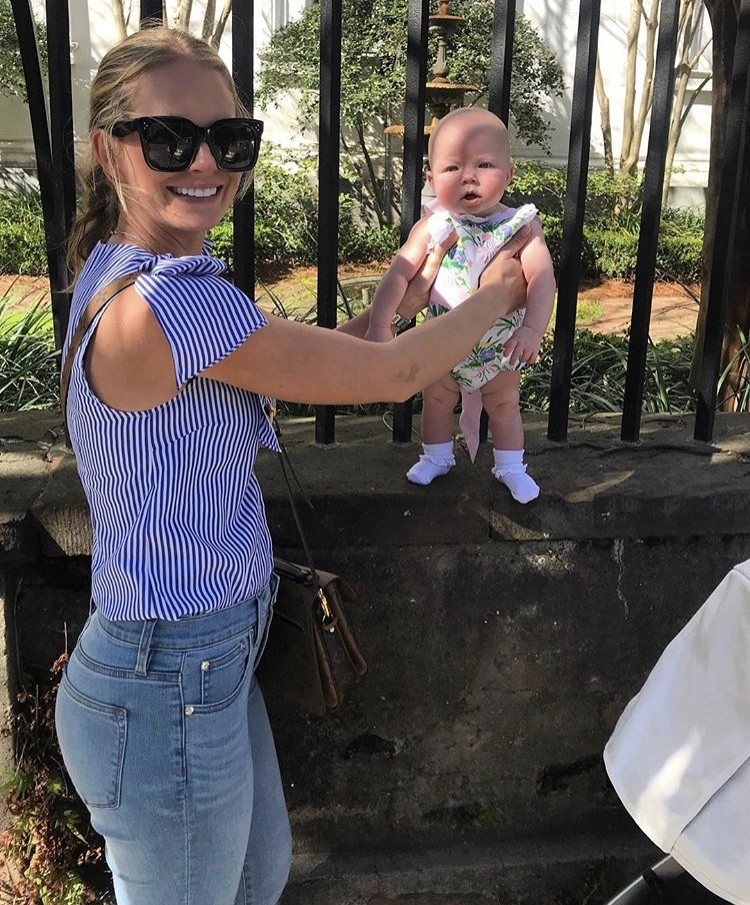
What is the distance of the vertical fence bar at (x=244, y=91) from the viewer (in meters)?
2.34

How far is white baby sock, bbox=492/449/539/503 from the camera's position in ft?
7.91

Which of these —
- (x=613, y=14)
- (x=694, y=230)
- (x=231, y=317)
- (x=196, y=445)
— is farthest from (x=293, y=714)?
(x=613, y=14)

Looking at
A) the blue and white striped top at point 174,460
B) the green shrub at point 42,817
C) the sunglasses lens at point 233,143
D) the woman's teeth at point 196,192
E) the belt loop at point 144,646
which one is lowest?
the green shrub at point 42,817

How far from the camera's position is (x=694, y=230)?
1322cm

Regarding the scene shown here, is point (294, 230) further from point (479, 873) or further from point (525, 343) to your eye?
point (525, 343)

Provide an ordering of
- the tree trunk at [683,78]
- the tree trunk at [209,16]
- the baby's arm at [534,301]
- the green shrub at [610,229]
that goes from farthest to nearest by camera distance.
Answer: the tree trunk at [683,78] < the tree trunk at [209,16] < the green shrub at [610,229] < the baby's arm at [534,301]

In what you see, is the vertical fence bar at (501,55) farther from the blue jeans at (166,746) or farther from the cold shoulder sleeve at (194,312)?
the blue jeans at (166,746)

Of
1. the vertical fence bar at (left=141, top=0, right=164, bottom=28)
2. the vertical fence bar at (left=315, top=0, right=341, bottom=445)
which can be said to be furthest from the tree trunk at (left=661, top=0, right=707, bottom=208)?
the vertical fence bar at (left=141, top=0, right=164, bottom=28)

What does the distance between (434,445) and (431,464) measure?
0.05 m

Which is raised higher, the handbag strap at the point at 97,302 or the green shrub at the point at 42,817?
the handbag strap at the point at 97,302

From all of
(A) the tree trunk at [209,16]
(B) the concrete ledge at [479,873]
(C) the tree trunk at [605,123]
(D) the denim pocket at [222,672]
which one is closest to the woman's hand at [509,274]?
(D) the denim pocket at [222,672]

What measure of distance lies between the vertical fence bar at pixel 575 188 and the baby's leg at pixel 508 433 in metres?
0.38

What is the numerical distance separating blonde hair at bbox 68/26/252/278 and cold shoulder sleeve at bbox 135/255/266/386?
0.24 meters

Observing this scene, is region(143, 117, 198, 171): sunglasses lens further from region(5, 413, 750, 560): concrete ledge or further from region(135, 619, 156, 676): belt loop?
region(5, 413, 750, 560): concrete ledge
